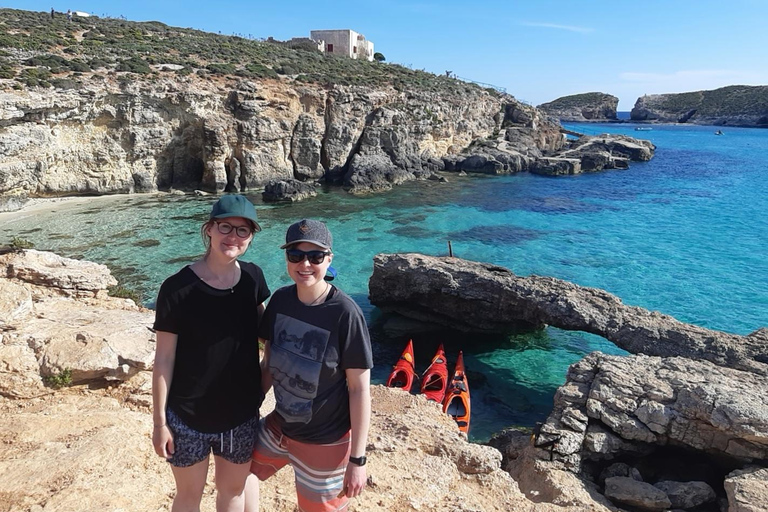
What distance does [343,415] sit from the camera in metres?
3.12

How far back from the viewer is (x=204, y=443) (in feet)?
10.1

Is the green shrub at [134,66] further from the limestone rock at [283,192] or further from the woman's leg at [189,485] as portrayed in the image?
the woman's leg at [189,485]

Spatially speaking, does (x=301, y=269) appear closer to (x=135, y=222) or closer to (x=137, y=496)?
(x=137, y=496)

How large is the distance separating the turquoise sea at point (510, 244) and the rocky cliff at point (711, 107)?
11178 cm

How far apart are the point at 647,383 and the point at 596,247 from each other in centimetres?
1657

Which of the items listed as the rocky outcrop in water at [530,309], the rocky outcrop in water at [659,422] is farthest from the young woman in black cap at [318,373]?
the rocky outcrop in water at [530,309]

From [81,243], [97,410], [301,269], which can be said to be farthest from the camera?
[81,243]

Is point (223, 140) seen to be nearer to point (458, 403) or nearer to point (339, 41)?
point (458, 403)

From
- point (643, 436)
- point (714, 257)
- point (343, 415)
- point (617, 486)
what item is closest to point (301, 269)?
point (343, 415)

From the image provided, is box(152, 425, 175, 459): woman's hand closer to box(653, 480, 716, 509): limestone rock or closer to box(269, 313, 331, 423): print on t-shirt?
box(269, 313, 331, 423): print on t-shirt

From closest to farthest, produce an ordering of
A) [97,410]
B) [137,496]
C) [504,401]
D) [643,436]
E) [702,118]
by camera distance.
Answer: [137,496], [97,410], [643,436], [504,401], [702,118]

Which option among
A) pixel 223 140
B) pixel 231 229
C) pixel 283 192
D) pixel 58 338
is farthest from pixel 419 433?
pixel 223 140

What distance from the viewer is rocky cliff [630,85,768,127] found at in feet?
405

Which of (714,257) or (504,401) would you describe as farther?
(714,257)
